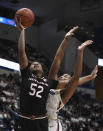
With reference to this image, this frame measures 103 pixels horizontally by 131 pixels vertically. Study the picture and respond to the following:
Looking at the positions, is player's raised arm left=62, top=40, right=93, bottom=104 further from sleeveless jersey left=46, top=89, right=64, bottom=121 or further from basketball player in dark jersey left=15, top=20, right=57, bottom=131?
basketball player in dark jersey left=15, top=20, right=57, bottom=131

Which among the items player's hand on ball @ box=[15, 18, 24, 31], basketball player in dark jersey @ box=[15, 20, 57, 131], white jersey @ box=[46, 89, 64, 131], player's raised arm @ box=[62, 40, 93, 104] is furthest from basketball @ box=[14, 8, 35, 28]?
white jersey @ box=[46, 89, 64, 131]

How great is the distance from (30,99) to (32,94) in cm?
5

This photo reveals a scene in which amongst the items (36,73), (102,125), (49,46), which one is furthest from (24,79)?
(49,46)

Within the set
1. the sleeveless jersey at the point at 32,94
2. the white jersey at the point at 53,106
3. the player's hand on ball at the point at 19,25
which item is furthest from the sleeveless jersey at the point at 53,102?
the player's hand on ball at the point at 19,25

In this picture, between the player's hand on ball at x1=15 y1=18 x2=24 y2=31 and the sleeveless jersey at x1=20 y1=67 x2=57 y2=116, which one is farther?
the player's hand on ball at x1=15 y1=18 x2=24 y2=31

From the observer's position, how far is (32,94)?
2.60 metres

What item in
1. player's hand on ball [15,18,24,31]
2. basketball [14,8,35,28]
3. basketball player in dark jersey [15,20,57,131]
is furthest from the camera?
basketball [14,8,35,28]

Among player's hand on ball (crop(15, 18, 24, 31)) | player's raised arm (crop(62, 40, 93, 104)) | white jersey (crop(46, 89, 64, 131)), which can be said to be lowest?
white jersey (crop(46, 89, 64, 131))

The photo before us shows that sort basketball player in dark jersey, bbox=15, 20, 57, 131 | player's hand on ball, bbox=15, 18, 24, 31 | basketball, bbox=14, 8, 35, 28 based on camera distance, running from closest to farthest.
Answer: basketball player in dark jersey, bbox=15, 20, 57, 131 < player's hand on ball, bbox=15, 18, 24, 31 < basketball, bbox=14, 8, 35, 28

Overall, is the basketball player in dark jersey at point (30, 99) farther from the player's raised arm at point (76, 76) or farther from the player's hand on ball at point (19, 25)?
the player's raised arm at point (76, 76)

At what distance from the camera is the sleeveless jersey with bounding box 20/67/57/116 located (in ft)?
8.51

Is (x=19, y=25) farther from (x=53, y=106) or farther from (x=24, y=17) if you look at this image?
(x=53, y=106)

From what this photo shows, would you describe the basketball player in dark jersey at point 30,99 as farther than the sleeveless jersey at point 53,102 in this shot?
No

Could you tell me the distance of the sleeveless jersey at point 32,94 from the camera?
8.51 ft
